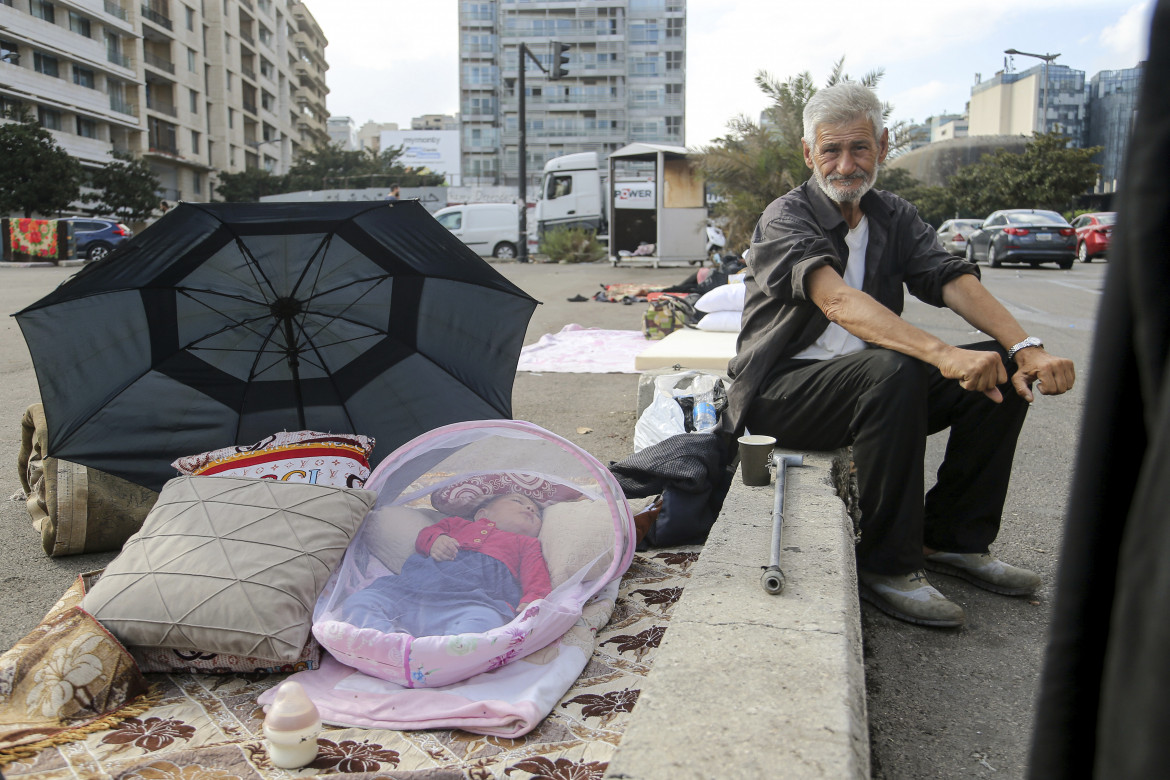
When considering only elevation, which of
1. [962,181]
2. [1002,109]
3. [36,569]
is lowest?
[36,569]

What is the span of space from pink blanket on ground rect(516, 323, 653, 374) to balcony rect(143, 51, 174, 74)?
52.0 metres

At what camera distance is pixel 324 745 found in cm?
211

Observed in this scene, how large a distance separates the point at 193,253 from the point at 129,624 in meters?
1.50

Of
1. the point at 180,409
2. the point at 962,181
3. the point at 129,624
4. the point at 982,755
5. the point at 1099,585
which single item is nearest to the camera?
the point at 1099,585

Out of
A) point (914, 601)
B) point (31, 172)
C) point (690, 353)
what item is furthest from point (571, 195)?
point (914, 601)

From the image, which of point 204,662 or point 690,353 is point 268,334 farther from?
point 690,353

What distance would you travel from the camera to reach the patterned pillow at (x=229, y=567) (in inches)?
93.6

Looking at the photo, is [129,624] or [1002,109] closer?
[129,624]

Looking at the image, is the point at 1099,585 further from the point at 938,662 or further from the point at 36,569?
the point at 36,569

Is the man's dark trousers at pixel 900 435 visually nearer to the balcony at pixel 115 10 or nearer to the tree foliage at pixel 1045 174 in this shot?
the tree foliage at pixel 1045 174

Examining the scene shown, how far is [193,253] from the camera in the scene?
328 centimetres

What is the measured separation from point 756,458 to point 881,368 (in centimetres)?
50

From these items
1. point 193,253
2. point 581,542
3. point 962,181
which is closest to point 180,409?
point 193,253

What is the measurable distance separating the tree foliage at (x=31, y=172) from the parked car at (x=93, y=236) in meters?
7.74
